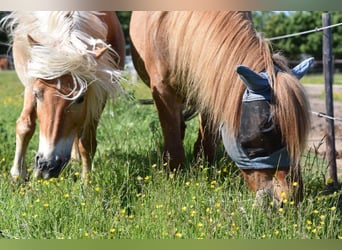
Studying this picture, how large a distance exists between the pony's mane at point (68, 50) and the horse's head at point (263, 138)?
117 centimetres

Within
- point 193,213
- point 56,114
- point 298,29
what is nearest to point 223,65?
point 193,213

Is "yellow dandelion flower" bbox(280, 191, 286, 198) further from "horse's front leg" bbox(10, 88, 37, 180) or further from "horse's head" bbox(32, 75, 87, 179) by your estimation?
Result: "horse's front leg" bbox(10, 88, 37, 180)

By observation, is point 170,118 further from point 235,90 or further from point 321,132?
point 321,132

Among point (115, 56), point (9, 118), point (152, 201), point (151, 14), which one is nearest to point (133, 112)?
point (9, 118)

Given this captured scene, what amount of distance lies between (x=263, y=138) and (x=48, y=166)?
1.52 meters

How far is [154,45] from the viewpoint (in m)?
3.96

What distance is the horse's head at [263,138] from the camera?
2.94 metres

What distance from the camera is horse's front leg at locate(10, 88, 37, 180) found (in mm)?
4164

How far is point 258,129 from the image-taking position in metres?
2.96

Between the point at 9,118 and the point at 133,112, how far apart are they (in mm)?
1830

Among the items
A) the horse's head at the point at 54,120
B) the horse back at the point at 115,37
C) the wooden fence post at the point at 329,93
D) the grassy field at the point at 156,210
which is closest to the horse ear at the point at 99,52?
the horse's head at the point at 54,120

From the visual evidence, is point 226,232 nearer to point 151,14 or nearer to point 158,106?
point 158,106

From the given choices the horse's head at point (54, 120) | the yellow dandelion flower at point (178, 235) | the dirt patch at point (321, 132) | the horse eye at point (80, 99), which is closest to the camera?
the yellow dandelion flower at point (178, 235)

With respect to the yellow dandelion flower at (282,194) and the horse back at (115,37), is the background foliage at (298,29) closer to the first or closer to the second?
the horse back at (115,37)
